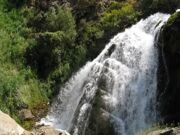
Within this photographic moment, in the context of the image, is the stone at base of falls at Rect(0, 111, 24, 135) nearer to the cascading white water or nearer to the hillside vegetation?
the cascading white water

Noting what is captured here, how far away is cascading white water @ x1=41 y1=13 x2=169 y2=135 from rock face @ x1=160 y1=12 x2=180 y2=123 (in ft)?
2.16

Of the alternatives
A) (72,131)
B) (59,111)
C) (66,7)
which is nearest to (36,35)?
(66,7)

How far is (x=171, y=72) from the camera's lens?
2189 centimetres

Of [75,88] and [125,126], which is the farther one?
[75,88]

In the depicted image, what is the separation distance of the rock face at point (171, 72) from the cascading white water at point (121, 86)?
0.66 metres

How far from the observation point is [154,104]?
22.3 m

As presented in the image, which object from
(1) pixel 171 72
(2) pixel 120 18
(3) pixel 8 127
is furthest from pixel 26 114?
(3) pixel 8 127

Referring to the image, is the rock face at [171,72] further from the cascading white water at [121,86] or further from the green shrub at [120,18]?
the green shrub at [120,18]

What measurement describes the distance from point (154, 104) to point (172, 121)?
1.46 metres

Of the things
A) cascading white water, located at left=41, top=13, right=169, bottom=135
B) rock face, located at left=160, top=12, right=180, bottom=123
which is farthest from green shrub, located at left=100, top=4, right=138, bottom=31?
rock face, located at left=160, top=12, right=180, bottom=123

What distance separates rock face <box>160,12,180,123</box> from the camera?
21439mm

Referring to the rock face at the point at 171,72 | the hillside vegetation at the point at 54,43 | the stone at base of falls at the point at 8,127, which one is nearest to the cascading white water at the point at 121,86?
the rock face at the point at 171,72

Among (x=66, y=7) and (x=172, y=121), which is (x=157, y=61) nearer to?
(x=172, y=121)

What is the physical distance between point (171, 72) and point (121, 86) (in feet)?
8.99
